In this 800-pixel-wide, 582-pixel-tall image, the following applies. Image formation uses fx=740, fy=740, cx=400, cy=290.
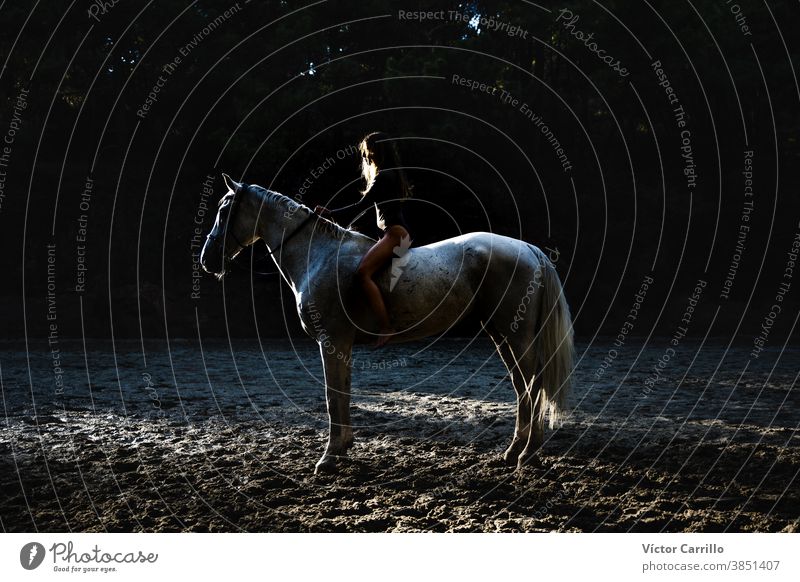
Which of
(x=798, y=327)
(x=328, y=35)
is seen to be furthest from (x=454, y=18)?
(x=798, y=327)

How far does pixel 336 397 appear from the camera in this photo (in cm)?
638

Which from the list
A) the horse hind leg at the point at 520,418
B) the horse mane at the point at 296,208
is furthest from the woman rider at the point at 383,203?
the horse hind leg at the point at 520,418

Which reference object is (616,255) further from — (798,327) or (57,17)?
(57,17)

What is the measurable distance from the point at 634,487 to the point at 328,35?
15.2 metres

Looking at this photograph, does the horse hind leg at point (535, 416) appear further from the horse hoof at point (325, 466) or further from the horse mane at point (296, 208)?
the horse mane at point (296, 208)

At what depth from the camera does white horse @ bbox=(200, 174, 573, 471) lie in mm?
6371

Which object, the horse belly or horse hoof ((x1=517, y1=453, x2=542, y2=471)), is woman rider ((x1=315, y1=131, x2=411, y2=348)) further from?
horse hoof ((x1=517, y1=453, x2=542, y2=471))

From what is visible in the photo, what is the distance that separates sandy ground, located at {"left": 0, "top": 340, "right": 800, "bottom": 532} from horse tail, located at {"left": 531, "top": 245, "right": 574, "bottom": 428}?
582mm

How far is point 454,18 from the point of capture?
19.0 m

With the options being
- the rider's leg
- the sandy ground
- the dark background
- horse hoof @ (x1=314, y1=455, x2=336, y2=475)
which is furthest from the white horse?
the dark background

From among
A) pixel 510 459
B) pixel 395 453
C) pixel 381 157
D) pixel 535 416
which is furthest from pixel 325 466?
pixel 381 157

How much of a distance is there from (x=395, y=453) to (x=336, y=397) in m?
0.95

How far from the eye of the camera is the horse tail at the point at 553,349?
21.0 feet

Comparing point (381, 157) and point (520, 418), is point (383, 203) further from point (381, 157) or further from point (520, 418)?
point (520, 418)
